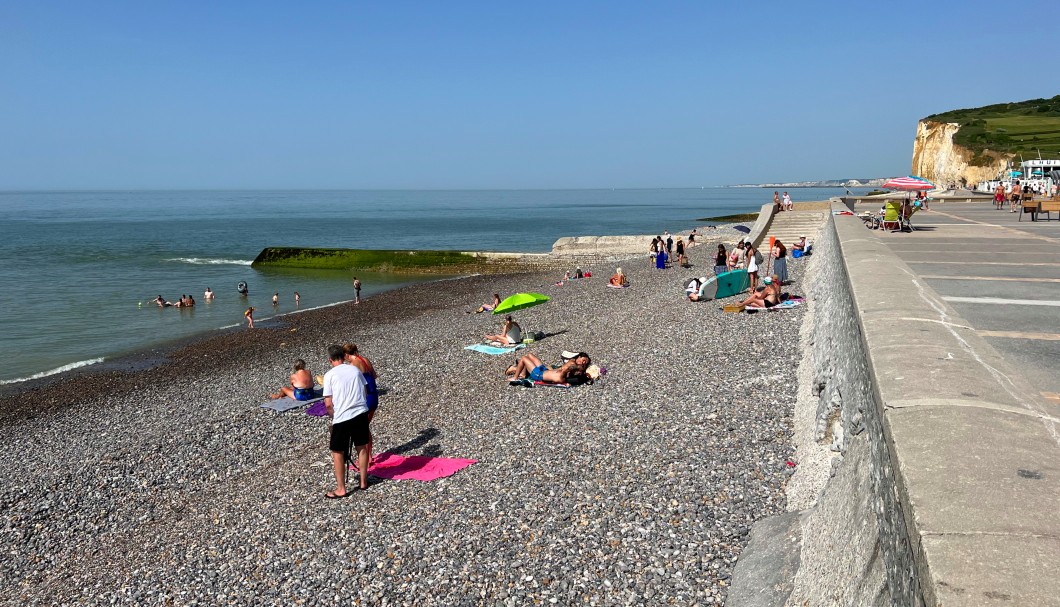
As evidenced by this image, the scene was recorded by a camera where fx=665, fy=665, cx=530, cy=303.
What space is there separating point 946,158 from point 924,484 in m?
85.5

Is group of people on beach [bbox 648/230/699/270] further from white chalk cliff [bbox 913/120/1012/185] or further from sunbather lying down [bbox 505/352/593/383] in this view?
white chalk cliff [bbox 913/120/1012/185]

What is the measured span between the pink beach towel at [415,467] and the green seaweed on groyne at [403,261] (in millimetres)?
32126

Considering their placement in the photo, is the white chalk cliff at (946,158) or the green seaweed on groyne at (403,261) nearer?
the green seaweed on groyne at (403,261)

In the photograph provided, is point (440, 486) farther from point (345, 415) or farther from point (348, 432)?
point (345, 415)

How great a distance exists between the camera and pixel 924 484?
7.09 feet

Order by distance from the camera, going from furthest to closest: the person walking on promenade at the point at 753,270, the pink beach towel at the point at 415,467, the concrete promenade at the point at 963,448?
the person walking on promenade at the point at 753,270
the pink beach towel at the point at 415,467
the concrete promenade at the point at 963,448

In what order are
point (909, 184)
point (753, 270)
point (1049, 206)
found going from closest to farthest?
point (753, 270)
point (1049, 206)
point (909, 184)

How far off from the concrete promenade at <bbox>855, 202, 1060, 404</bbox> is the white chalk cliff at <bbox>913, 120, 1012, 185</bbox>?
5861 cm

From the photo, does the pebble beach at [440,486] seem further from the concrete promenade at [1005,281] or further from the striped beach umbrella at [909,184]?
the striped beach umbrella at [909,184]

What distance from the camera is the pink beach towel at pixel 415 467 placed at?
8.37m

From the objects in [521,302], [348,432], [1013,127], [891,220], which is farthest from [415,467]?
[1013,127]

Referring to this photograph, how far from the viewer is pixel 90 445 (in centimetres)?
1213

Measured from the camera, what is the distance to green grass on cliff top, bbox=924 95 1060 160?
6257cm

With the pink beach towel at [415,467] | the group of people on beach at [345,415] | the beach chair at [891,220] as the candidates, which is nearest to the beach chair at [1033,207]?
the beach chair at [891,220]
